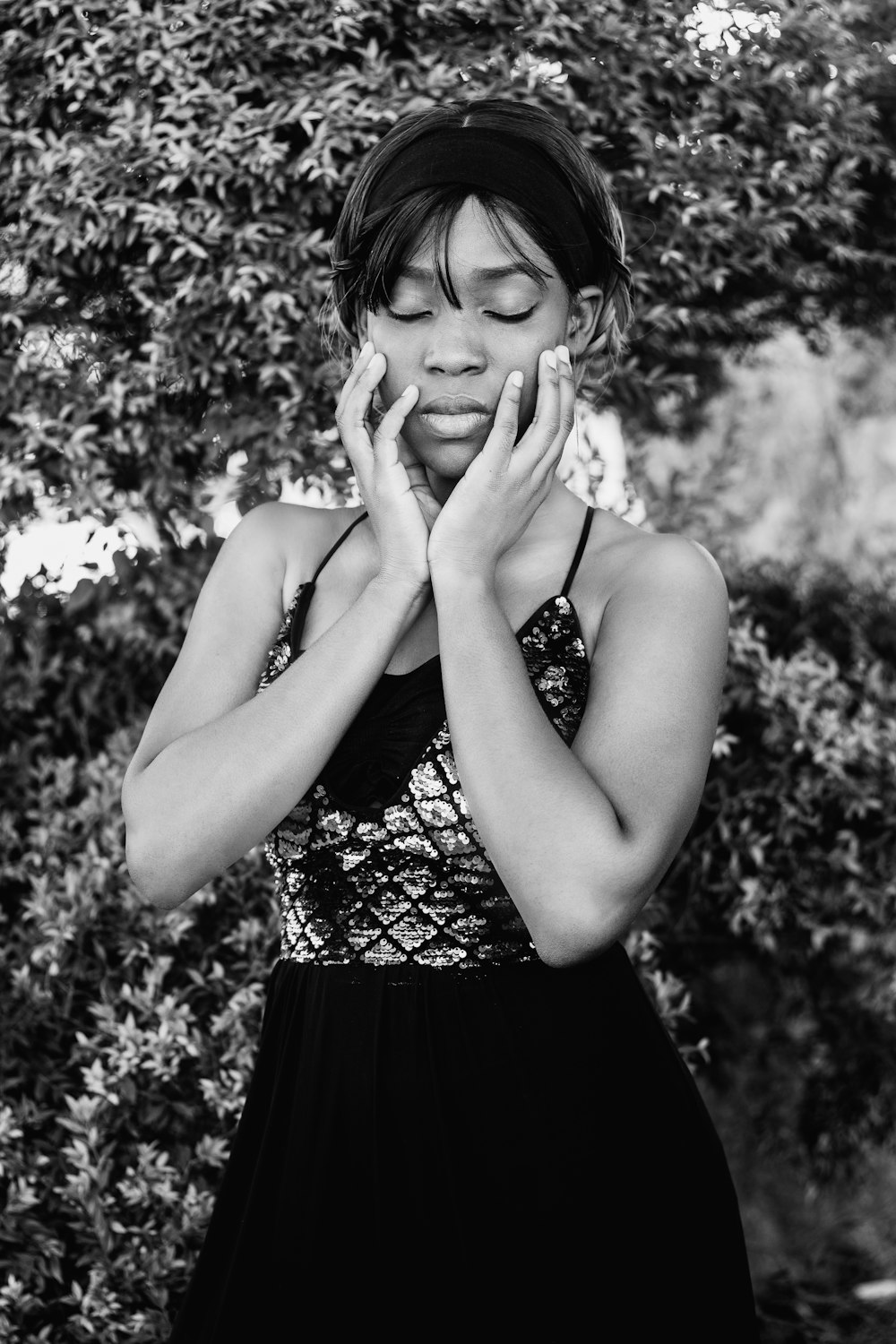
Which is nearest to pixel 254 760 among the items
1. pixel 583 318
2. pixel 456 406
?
pixel 456 406

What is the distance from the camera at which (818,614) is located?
440 centimetres

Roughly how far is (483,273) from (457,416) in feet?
0.66

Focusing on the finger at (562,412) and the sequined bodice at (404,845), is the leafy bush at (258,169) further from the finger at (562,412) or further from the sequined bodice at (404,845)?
the sequined bodice at (404,845)

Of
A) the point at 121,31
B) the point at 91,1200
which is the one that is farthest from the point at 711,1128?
the point at 121,31

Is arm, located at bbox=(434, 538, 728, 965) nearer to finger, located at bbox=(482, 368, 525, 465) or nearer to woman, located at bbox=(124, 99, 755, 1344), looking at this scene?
woman, located at bbox=(124, 99, 755, 1344)

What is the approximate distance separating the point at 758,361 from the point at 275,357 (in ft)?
8.37

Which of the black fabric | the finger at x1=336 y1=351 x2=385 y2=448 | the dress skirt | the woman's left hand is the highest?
the finger at x1=336 y1=351 x2=385 y2=448

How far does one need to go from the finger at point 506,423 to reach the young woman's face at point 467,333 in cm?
5

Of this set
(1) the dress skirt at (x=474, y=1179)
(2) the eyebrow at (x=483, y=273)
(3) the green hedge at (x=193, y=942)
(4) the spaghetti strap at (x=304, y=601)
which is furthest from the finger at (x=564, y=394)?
(3) the green hedge at (x=193, y=942)

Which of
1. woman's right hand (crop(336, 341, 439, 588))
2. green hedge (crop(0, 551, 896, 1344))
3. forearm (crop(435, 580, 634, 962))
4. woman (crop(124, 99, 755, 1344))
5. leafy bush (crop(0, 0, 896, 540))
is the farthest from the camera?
leafy bush (crop(0, 0, 896, 540))

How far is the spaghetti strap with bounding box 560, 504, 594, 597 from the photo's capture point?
207 cm

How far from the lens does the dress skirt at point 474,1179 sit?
1.82 metres

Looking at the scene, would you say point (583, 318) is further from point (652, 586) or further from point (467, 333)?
point (652, 586)

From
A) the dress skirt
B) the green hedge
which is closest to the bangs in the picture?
the dress skirt
